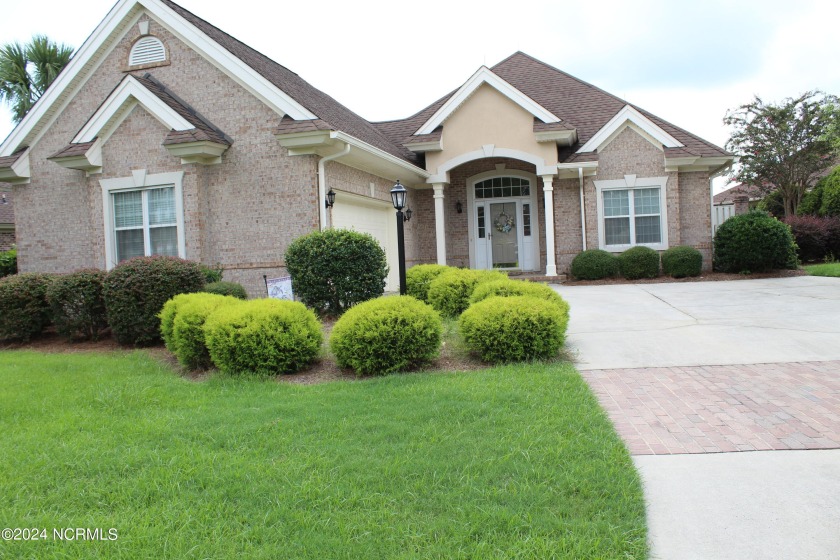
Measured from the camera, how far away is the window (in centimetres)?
1309

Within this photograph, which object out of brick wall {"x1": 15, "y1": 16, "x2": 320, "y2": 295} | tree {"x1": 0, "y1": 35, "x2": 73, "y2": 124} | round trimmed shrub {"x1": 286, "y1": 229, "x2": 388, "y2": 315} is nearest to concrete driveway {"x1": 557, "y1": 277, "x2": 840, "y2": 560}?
round trimmed shrub {"x1": 286, "y1": 229, "x2": 388, "y2": 315}

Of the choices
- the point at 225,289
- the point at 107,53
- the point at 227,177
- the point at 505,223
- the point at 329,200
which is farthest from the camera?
the point at 505,223

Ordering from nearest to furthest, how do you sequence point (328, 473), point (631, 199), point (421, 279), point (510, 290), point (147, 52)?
point (328, 473) < point (510, 290) < point (421, 279) < point (147, 52) < point (631, 199)


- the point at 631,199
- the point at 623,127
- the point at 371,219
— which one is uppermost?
the point at 623,127

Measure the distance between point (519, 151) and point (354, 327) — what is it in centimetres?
1145

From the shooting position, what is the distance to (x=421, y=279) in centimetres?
1152

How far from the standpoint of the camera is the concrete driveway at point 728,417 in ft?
10.7

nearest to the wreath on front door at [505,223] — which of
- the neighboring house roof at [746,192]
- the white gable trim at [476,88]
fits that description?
the white gable trim at [476,88]

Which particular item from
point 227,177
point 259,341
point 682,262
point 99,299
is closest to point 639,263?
point 682,262

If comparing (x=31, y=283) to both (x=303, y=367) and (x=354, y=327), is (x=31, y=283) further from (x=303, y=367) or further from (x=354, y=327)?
(x=354, y=327)

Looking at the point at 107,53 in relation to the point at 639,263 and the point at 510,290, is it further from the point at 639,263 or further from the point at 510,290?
the point at 639,263

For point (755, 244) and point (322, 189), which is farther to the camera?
A: point (755, 244)

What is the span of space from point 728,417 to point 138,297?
8006 mm

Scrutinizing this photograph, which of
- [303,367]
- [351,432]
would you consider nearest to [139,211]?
[303,367]
